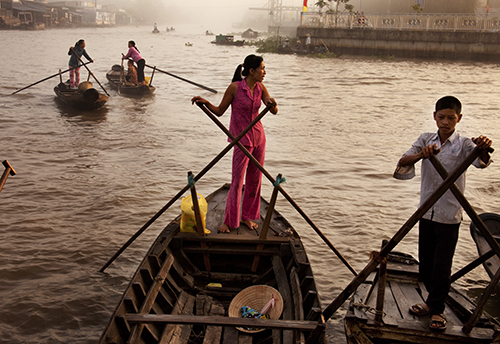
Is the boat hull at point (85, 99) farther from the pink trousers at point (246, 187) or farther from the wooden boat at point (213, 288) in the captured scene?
the pink trousers at point (246, 187)

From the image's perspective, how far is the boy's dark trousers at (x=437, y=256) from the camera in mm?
2861

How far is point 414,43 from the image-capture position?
30016 mm

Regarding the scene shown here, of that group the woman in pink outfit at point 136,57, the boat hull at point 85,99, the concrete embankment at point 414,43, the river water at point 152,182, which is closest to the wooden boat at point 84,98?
the boat hull at point 85,99

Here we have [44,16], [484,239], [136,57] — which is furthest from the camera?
[44,16]

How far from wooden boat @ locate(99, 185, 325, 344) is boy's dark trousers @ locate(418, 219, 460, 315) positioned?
770mm

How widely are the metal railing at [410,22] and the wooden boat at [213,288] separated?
30.0m

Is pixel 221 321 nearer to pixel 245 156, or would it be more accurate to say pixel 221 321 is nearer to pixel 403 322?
pixel 403 322

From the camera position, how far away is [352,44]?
104 feet

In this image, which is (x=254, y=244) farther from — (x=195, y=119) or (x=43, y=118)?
(x=43, y=118)

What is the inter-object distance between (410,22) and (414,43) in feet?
7.67

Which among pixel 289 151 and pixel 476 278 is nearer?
pixel 476 278

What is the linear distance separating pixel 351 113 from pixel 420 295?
35.2ft

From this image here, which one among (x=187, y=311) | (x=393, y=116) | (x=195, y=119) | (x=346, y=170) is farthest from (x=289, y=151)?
(x=187, y=311)

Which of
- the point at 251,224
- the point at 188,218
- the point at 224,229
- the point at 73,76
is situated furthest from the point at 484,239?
the point at 73,76
